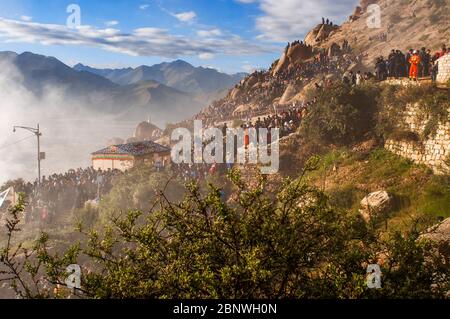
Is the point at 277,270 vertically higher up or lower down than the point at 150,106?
lower down

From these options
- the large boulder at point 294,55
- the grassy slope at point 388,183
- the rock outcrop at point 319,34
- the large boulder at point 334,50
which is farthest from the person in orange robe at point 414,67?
the rock outcrop at point 319,34

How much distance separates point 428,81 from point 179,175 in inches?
544

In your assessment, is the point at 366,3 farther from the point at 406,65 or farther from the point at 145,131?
the point at 406,65

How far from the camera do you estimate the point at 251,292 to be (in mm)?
6387

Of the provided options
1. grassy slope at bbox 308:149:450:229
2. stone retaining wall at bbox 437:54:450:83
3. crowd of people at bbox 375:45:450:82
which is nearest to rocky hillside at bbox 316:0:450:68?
crowd of people at bbox 375:45:450:82

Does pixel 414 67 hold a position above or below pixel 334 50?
below

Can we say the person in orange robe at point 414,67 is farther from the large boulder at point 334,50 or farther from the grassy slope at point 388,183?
the large boulder at point 334,50

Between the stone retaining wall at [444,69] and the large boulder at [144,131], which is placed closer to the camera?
the stone retaining wall at [444,69]

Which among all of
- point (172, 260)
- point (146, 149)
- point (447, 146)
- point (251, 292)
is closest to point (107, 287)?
point (172, 260)

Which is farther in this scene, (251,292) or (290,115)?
(290,115)

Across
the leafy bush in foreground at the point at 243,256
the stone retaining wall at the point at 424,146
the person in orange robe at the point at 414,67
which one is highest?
the person in orange robe at the point at 414,67

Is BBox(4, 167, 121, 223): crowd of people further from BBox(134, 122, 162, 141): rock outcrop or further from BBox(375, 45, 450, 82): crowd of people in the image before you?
BBox(134, 122, 162, 141): rock outcrop

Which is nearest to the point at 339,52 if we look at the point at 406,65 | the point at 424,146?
the point at 406,65
